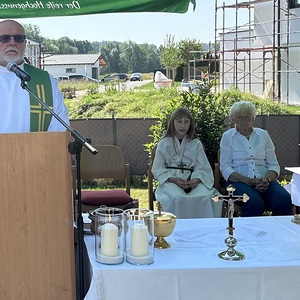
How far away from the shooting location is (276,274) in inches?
85.1

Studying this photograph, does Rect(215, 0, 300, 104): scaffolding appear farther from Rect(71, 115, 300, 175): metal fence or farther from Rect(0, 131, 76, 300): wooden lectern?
Rect(0, 131, 76, 300): wooden lectern

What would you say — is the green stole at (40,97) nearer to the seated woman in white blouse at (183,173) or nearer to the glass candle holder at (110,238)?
the glass candle holder at (110,238)

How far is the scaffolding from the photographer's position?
1687cm

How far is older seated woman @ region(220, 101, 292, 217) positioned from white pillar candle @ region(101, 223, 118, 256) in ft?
8.47

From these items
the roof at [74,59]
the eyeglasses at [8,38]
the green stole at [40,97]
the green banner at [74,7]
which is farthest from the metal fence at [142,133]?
the roof at [74,59]

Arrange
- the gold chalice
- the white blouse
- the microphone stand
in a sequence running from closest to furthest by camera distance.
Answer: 1. the microphone stand
2. the gold chalice
3. the white blouse

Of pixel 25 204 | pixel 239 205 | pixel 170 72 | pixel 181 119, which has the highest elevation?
pixel 170 72

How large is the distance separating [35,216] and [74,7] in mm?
1977

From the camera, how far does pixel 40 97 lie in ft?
11.0

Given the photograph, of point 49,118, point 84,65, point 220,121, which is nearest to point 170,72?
point 84,65

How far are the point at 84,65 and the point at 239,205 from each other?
146ft

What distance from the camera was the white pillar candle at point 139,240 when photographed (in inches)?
84.7

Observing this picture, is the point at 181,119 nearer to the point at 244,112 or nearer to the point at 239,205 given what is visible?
the point at 244,112

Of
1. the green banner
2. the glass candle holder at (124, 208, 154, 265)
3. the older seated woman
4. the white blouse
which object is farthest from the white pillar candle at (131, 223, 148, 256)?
the white blouse
